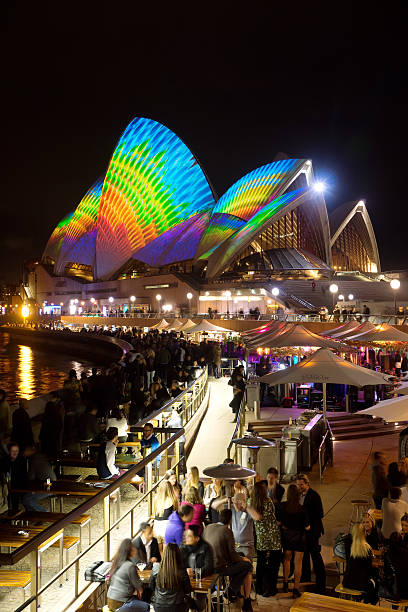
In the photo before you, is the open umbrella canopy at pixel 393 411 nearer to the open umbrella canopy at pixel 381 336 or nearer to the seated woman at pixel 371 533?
the seated woman at pixel 371 533

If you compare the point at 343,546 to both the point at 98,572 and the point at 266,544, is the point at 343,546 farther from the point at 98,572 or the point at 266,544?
the point at 98,572

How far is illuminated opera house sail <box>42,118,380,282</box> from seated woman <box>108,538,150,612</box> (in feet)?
135

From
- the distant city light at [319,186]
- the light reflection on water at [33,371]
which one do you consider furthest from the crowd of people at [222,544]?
the distant city light at [319,186]

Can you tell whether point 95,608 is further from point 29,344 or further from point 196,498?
point 29,344

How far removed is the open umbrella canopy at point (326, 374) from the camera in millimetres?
9438

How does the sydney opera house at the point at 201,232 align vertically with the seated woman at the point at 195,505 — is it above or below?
above

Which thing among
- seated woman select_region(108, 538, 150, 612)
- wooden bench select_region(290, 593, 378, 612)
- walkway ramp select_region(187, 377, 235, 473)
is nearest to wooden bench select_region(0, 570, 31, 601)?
seated woman select_region(108, 538, 150, 612)

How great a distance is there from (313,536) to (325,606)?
104 inches

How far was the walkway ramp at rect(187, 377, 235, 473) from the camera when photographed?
30.9 ft

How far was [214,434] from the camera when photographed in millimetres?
11055

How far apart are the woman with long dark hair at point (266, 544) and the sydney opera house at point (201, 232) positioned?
33843 millimetres

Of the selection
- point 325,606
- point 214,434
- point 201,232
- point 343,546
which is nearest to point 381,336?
point 214,434

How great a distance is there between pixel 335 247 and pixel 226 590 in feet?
182

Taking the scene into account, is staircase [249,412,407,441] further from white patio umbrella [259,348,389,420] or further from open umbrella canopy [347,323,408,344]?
open umbrella canopy [347,323,408,344]
